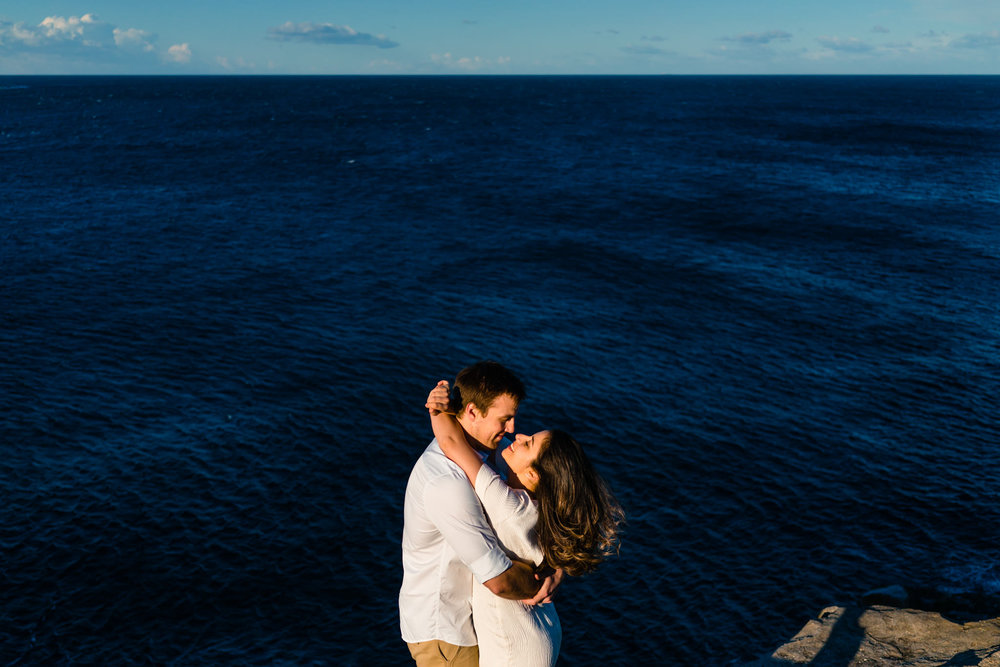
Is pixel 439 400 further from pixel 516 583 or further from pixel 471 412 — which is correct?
pixel 516 583

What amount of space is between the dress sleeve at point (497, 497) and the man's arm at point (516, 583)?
17.4 inches

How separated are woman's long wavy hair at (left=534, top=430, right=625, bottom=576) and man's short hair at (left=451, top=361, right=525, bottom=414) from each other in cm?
58

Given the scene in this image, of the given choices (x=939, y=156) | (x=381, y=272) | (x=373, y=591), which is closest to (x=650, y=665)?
(x=373, y=591)

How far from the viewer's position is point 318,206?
113 meters

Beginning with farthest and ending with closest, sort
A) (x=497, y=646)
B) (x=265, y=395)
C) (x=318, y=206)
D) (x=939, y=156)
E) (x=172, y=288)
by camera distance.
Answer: (x=939, y=156), (x=318, y=206), (x=172, y=288), (x=265, y=395), (x=497, y=646)

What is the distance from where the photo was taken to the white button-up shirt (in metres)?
6.85

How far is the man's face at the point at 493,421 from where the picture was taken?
24.1ft

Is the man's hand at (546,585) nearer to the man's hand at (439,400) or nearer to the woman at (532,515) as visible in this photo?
the woman at (532,515)

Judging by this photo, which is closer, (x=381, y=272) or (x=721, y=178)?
(x=381, y=272)

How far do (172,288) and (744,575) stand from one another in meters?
59.0

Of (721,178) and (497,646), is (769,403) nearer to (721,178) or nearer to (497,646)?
(497,646)

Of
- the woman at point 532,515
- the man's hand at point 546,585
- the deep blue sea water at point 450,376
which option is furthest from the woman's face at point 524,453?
the deep blue sea water at point 450,376

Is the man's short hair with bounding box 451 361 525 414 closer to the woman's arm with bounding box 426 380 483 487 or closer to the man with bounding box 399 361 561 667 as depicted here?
the man with bounding box 399 361 561 667

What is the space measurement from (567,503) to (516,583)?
85 cm
